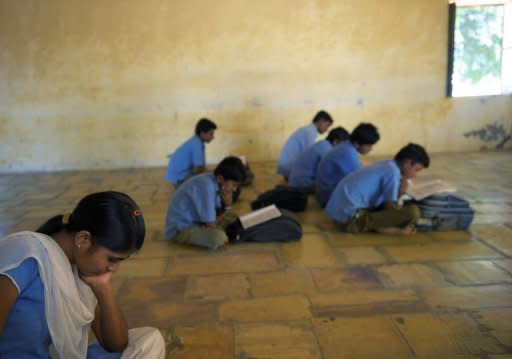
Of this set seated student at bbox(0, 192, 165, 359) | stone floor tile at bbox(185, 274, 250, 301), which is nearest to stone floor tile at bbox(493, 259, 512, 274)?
stone floor tile at bbox(185, 274, 250, 301)

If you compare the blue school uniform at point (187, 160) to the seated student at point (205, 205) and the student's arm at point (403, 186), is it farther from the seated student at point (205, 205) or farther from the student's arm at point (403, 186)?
the student's arm at point (403, 186)

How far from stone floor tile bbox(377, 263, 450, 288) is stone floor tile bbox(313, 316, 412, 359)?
0.46 m

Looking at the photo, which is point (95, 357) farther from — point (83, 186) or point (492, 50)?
point (492, 50)

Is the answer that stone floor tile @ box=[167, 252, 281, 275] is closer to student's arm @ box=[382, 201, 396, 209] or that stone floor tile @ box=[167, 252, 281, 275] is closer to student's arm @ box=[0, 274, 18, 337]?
student's arm @ box=[382, 201, 396, 209]

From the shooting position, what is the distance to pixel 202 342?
211 cm

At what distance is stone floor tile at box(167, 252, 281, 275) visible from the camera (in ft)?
9.68

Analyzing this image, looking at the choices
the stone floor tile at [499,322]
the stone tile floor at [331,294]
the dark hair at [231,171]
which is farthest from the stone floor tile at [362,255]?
the dark hair at [231,171]

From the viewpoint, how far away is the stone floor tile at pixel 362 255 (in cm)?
303

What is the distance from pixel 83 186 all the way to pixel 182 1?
3129 millimetres

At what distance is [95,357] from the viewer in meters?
1.53

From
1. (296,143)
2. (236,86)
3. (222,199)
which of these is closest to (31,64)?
(236,86)

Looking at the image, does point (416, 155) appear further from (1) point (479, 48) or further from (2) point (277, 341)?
(1) point (479, 48)

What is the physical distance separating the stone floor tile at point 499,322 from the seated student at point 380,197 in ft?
4.03

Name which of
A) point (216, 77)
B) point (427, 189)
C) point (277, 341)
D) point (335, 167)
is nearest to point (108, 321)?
point (277, 341)
